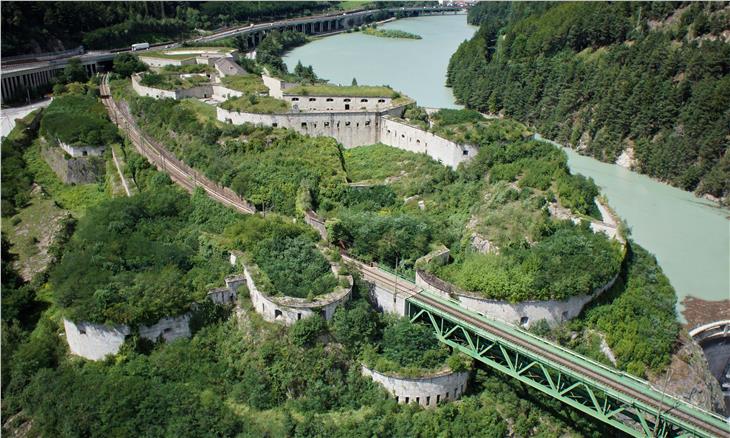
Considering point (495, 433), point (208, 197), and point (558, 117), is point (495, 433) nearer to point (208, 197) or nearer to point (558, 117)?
point (208, 197)

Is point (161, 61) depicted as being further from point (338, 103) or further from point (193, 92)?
point (338, 103)

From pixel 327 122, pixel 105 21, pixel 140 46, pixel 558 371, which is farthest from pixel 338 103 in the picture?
pixel 105 21

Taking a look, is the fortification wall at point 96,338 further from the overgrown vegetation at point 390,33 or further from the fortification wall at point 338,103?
the overgrown vegetation at point 390,33

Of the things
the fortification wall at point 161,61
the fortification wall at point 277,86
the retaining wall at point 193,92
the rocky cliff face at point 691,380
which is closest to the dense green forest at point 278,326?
the rocky cliff face at point 691,380

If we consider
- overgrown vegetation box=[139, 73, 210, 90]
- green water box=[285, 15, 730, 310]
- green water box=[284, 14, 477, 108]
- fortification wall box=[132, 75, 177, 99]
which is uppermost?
overgrown vegetation box=[139, 73, 210, 90]

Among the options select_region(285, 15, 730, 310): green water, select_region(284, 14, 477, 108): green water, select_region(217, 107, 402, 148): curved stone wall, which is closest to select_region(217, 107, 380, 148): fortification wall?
select_region(217, 107, 402, 148): curved stone wall

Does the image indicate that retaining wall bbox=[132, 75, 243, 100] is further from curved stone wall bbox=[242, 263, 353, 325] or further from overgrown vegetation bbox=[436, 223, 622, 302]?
overgrown vegetation bbox=[436, 223, 622, 302]
